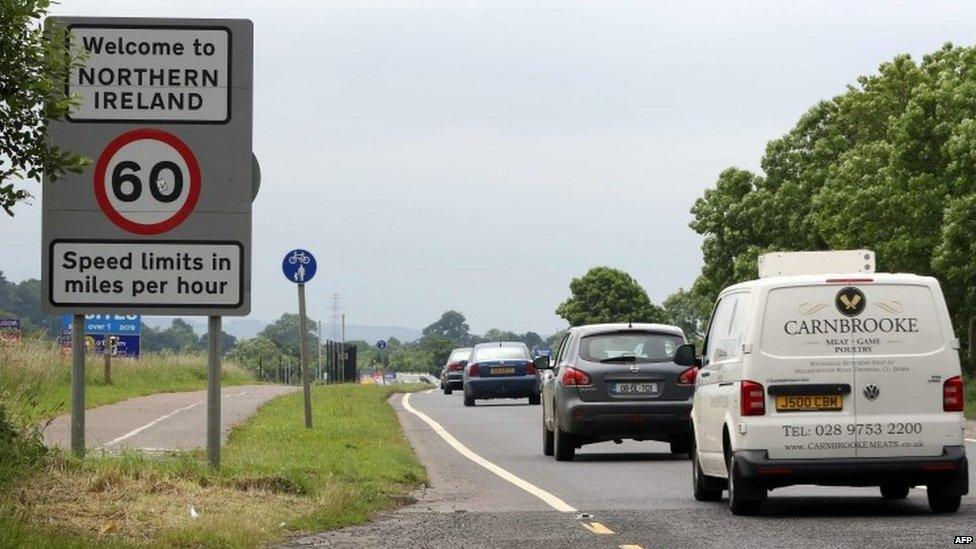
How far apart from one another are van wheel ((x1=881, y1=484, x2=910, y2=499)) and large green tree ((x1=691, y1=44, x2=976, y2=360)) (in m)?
30.2

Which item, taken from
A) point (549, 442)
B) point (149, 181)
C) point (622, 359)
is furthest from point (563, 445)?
point (149, 181)

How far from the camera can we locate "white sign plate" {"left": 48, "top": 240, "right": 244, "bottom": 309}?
56.8ft

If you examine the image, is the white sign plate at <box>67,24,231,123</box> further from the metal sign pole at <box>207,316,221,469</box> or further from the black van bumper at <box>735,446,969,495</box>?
the black van bumper at <box>735,446,969,495</box>

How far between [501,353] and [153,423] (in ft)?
52.2

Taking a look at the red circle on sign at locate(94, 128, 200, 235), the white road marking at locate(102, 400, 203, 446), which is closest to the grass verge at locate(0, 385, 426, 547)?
the red circle on sign at locate(94, 128, 200, 235)

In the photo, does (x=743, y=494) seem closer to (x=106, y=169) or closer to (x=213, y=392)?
(x=213, y=392)

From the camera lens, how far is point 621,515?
52.1ft

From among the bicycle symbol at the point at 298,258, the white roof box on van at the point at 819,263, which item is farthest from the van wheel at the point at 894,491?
the bicycle symbol at the point at 298,258

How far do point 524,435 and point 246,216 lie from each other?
15.7 metres

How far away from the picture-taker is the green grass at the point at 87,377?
2470 centimetres

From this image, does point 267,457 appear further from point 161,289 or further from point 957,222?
point 957,222

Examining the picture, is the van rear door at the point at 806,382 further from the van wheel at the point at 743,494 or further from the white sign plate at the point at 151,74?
the white sign plate at the point at 151,74

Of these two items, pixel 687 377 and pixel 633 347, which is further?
pixel 633 347

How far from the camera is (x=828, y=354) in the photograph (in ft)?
51.1
